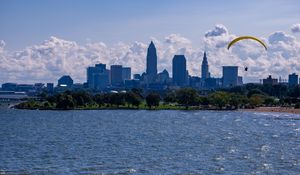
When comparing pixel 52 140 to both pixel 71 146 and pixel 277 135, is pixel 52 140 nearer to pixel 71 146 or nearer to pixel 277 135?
pixel 71 146

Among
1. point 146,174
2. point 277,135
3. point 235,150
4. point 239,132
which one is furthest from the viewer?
point 239,132

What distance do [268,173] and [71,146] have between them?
26803 mm

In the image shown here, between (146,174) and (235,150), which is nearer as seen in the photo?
(146,174)

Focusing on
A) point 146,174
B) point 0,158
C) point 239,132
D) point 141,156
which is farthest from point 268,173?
point 239,132

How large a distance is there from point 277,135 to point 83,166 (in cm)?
4087

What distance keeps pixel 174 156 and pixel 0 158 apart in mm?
15534

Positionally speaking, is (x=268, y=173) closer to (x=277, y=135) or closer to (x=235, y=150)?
(x=235, y=150)

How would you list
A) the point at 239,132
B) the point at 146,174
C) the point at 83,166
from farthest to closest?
the point at 239,132, the point at 83,166, the point at 146,174

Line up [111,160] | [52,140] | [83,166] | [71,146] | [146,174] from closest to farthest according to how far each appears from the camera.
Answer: [146,174]
[83,166]
[111,160]
[71,146]
[52,140]

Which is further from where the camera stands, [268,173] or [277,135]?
[277,135]

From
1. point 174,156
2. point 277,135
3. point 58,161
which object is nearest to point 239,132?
point 277,135

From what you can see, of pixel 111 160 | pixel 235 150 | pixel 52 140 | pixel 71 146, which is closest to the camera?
pixel 111 160

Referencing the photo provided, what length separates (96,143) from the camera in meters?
71.9

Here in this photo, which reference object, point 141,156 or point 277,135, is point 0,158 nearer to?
point 141,156
